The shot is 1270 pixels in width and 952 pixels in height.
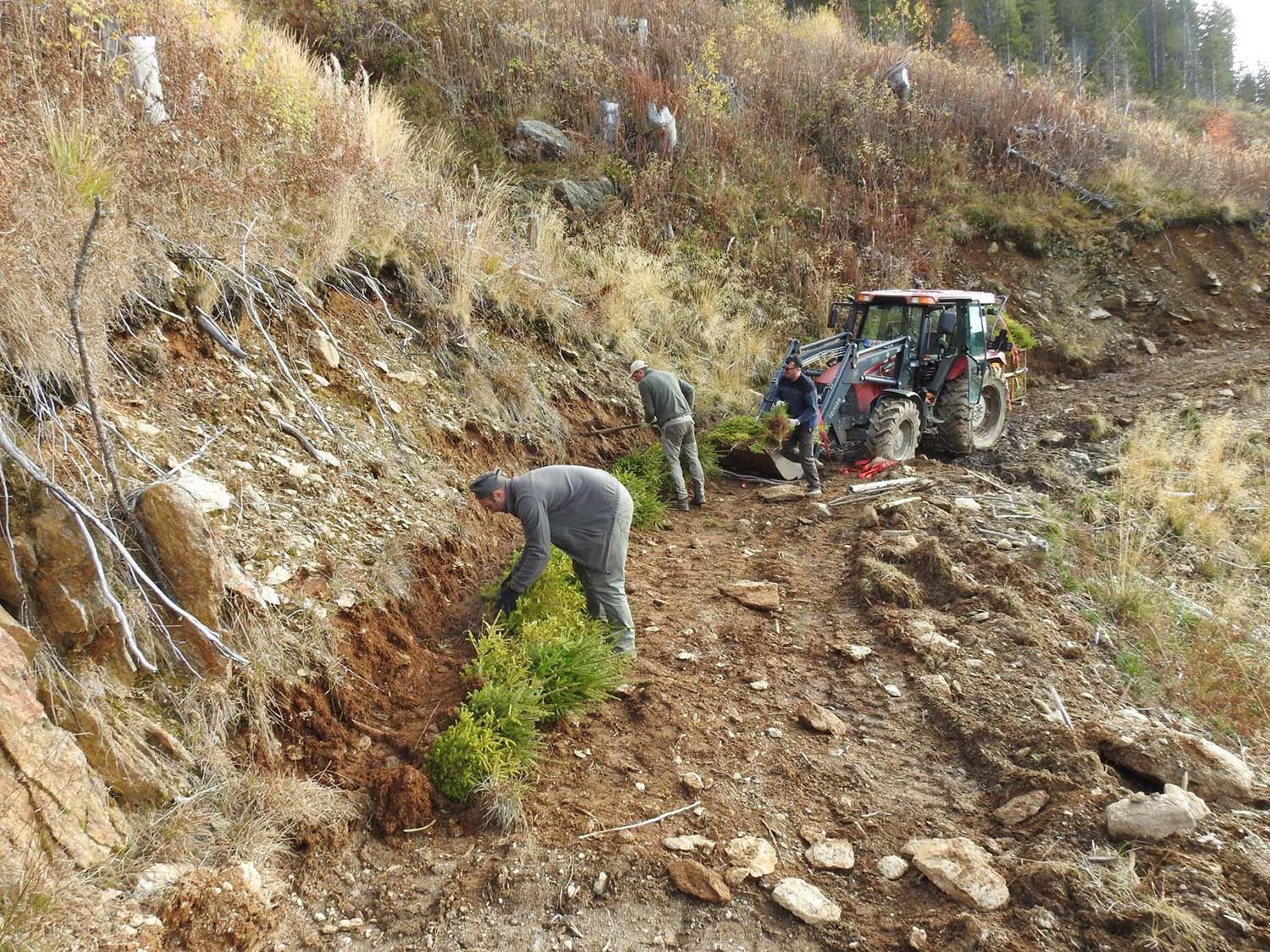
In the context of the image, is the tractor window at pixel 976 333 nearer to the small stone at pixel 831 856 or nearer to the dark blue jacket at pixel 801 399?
the dark blue jacket at pixel 801 399

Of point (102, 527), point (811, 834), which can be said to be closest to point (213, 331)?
point (102, 527)

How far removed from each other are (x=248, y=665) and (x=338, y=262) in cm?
391

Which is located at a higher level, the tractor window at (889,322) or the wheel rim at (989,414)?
the tractor window at (889,322)

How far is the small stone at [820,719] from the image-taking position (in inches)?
160

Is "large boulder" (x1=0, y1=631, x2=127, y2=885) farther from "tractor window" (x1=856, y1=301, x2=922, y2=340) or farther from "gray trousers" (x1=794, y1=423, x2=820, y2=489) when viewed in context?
"tractor window" (x1=856, y1=301, x2=922, y2=340)

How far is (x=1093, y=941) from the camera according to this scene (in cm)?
266

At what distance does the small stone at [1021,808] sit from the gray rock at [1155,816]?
11.2 inches

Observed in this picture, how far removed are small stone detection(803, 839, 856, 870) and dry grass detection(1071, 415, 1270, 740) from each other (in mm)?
2468

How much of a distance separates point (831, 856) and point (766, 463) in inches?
221

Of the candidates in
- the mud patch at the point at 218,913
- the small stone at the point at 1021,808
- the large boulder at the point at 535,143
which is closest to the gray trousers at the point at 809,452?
the small stone at the point at 1021,808

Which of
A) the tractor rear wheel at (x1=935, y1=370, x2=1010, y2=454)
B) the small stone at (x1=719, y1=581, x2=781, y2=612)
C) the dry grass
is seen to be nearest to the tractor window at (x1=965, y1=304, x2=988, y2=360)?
the tractor rear wheel at (x1=935, y1=370, x2=1010, y2=454)

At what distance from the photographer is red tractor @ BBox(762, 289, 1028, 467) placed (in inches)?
346

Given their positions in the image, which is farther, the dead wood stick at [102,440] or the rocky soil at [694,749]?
the dead wood stick at [102,440]

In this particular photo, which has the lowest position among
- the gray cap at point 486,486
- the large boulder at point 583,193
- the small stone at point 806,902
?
the small stone at point 806,902
